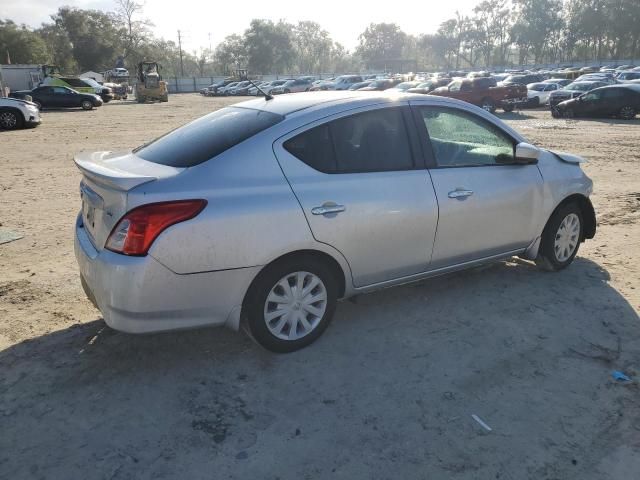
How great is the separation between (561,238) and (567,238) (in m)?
0.10

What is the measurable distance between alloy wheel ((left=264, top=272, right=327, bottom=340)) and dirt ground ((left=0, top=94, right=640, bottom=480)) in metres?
0.20

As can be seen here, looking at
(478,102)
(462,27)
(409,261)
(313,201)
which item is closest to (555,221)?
(409,261)

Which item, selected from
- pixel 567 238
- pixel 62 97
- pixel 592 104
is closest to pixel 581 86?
pixel 592 104

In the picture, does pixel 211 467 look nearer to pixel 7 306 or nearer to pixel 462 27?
pixel 7 306

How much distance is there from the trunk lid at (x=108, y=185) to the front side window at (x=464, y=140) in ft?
6.50

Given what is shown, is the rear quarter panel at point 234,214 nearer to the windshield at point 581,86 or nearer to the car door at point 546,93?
the windshield at point 581,86

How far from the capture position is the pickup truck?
24.6m

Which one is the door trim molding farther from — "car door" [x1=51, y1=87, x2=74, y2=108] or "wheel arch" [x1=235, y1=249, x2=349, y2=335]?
"car door" [x1=51, y1=87, x2=74, y2=108]

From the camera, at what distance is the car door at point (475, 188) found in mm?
4090

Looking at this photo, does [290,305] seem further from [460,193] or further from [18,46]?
[18,46]

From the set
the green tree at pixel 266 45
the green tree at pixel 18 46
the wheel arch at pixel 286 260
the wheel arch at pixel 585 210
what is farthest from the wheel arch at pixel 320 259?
the green tree at pixel 266 45

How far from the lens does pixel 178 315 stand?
10.5ft

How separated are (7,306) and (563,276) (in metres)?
4.83

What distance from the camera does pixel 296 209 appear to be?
3361 mm
